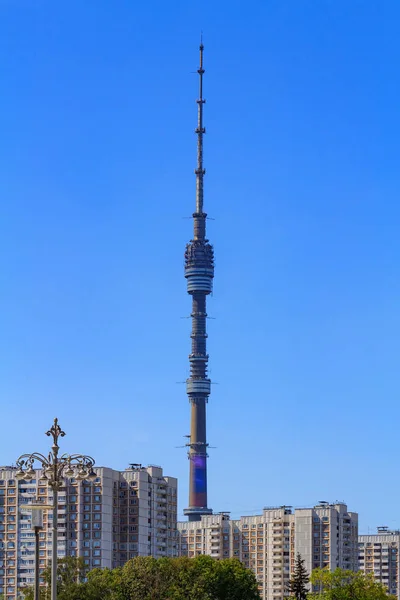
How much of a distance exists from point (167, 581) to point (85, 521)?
2057 inches

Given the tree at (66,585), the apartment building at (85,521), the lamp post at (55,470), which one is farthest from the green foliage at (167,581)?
the lamp post at (55,470)

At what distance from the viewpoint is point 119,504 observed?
631ft

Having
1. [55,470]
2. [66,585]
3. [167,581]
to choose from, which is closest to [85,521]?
[167,581]

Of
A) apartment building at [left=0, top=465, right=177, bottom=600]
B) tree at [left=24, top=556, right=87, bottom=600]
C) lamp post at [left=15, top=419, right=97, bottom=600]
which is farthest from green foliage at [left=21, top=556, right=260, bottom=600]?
lamp post at [left=15, top=419, right=97, bottom=600]

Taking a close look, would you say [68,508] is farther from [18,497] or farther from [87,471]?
[87,471]

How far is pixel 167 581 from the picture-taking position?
13662cm

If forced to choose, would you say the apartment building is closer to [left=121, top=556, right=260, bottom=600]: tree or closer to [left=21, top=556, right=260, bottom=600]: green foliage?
[left=21, top=556, right=260, bottom=600]: green foliage

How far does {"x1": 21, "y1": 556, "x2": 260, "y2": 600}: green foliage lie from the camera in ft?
437

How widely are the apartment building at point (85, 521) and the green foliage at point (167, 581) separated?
152ft

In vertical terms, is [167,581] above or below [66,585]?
above

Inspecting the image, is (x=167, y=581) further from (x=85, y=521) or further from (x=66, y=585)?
(x=85, y=521)

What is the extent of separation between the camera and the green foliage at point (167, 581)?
133 metres

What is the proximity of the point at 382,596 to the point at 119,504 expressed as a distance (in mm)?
54088

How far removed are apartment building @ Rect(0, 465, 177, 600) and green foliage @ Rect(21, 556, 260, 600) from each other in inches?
1820
